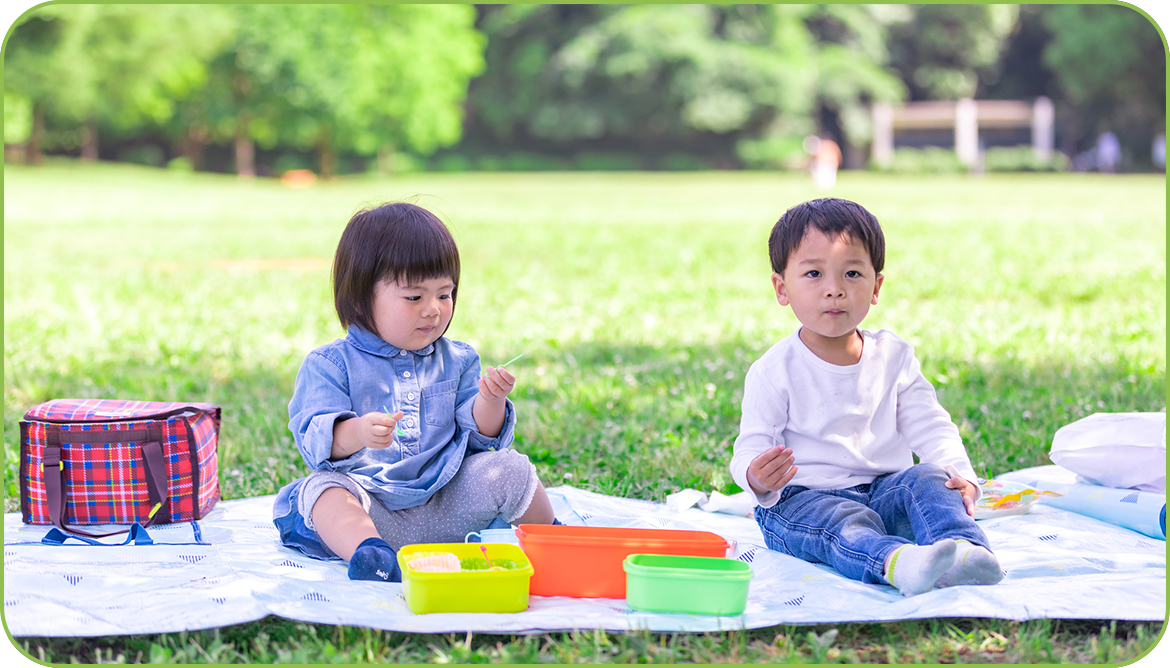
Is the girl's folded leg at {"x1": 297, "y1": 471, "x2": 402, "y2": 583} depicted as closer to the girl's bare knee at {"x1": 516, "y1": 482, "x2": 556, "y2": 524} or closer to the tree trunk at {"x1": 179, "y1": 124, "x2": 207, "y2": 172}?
the girl's bare knee at {"x1": 516, "y1": 482, "x2": 556, "y2": 524}

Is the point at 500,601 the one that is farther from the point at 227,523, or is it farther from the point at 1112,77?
the point at 1112,77

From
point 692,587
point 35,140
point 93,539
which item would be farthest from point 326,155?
point 692,587

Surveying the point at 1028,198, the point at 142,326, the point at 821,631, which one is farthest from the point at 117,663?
the point at 1028,198

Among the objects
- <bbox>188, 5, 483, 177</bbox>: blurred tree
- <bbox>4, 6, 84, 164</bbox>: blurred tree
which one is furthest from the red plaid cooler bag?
<bbox>188, 5, 483, 177</bbox>: blurred tree

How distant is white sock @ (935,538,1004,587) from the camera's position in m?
2.40

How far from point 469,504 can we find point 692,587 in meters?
0.81

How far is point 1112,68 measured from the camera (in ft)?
133

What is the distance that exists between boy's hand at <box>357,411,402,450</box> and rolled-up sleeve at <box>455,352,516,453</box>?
0.40 meters

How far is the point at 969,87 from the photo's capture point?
47.0 m

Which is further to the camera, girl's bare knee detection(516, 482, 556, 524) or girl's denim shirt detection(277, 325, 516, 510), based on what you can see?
girl's bare knee detection(516, 482, 556, 524)

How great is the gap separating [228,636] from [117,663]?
0.76ft

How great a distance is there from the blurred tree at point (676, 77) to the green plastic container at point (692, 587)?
133ft

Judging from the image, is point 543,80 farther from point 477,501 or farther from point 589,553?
point 589,553

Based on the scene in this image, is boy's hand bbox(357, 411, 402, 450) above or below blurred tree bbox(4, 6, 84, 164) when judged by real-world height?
below
